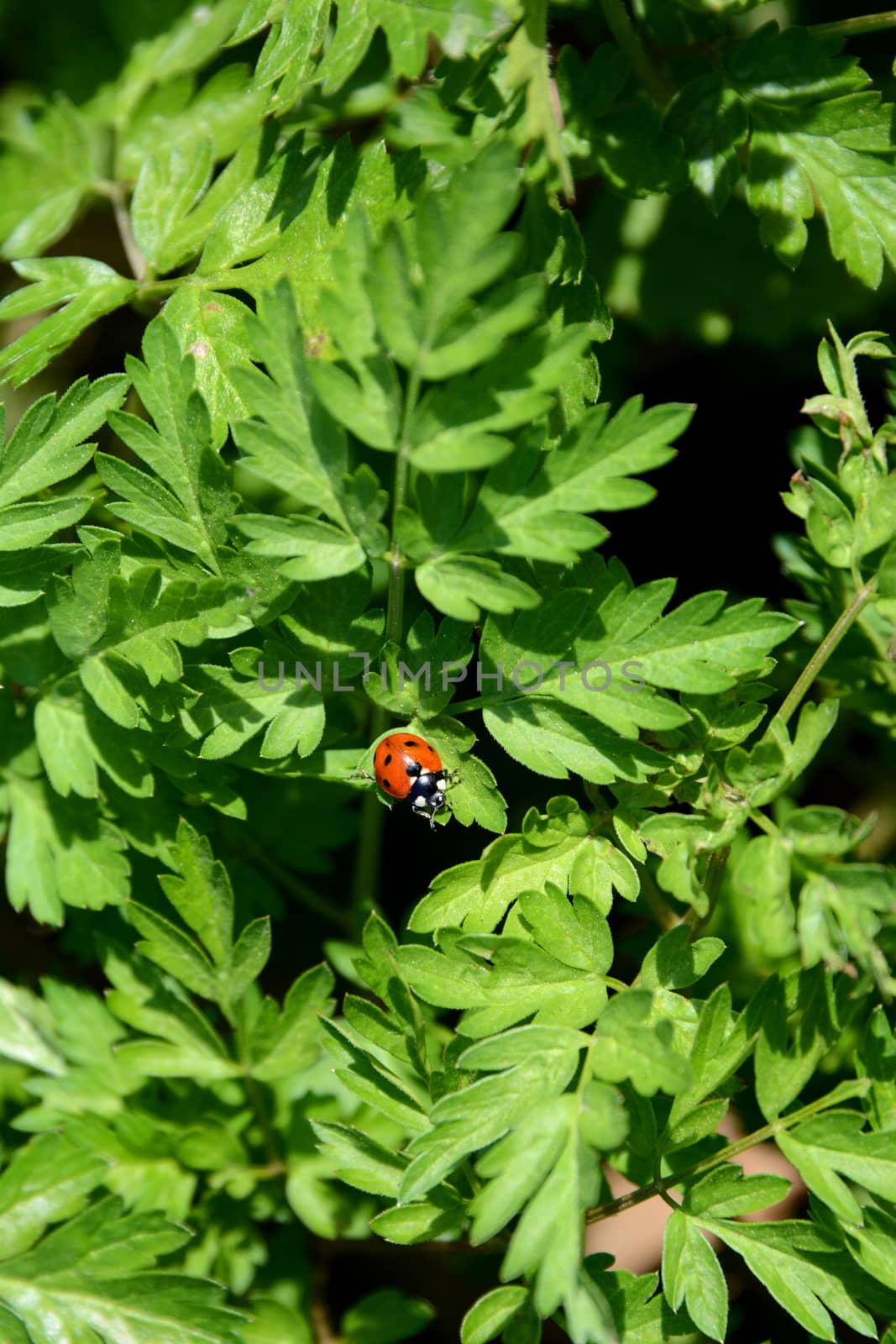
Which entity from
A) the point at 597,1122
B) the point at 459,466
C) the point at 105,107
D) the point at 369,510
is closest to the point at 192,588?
the point at 369,510

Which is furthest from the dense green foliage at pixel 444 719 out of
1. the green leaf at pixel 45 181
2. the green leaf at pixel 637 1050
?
the green leaf at pixel 45 181

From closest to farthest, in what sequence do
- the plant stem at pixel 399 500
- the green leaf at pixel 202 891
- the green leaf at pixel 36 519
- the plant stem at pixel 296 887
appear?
the plant stem at pixel 399 500 → the green leaf at pixel 36 519 → the green leaf at pixel 202 891 → the plant stem at pixel 296 887

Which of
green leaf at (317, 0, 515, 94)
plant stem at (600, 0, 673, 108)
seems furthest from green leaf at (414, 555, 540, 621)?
plant stem at (600, 0, 673, 108)

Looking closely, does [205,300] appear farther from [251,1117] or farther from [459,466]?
[251,1117]

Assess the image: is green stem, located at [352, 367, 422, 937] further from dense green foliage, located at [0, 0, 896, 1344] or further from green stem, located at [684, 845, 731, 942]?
green stem, located at [684, 845, 731, 942]

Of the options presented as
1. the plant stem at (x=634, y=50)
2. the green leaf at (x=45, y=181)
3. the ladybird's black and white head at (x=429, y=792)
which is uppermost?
the plant stem at (x=634, y=50)

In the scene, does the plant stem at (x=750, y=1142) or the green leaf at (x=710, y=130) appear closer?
the plant stem at (x=750, y=1142)

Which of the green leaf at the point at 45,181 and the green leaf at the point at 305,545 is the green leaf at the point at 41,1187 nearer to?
the green leaf at the point at 305,545
